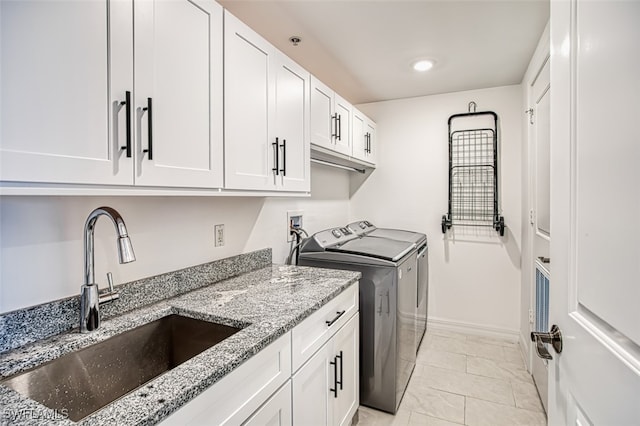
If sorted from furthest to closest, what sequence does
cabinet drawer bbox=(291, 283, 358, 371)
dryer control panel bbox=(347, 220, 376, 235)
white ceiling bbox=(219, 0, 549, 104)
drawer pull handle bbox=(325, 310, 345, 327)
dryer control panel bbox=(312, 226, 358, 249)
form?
1. dryer control panel bbox=(347, 220, 376, 235)
2. dryer control panel bbox=(312, 226, 358, 249)
3. white ceiling bbox=(219, 0, 549, 104)
4. drawer pull handle bbox=(325, 310, 345, 327)
5. cabinet drawer bbox=(291, 283, 358, 371)

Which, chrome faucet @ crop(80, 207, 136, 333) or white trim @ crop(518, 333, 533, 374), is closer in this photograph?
chrome faucet @ crop(80, 207, 136, 333)

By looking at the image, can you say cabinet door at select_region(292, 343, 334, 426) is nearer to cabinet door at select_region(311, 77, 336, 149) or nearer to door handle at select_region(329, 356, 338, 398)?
door handle at select_region(329, 356, 338, 398)

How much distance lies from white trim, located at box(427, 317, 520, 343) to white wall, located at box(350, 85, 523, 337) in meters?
0.01

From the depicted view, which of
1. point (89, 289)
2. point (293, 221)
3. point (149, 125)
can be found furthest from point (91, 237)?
point (293, 221)

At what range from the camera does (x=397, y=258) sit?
2.04 meters

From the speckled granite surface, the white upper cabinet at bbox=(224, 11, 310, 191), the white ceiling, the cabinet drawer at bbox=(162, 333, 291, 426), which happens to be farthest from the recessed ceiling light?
the cabinet drawer at bbox=(162, 333, 291, 426)

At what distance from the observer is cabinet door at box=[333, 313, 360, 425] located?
64.4 inches

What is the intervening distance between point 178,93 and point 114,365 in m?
0.94

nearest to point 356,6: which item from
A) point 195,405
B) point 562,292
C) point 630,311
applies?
point 562,292

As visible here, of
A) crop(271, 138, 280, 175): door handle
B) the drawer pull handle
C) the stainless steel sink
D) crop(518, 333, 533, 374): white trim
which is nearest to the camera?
the stainless steel sink

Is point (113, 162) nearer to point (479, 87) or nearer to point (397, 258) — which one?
point (397, 258)

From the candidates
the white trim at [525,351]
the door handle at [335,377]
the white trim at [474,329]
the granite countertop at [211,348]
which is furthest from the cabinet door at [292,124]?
the white trim at [474,329]

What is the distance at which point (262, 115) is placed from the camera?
1.53 metres

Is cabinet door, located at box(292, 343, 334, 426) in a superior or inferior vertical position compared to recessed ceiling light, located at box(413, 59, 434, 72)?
inferior
